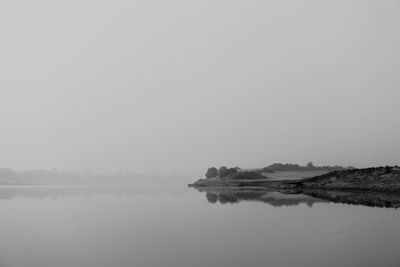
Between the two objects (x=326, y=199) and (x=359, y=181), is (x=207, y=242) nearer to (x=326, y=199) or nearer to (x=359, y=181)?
(x=326, y=199)

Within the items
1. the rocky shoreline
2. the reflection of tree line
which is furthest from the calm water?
the rocky shoreline

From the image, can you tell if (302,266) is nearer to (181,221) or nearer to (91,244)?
(91,244)

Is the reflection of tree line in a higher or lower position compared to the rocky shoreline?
lower

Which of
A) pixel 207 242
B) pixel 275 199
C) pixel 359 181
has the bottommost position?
pixel 275 199

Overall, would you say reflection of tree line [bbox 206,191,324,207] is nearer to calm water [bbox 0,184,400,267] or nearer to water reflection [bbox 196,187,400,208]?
water reflection [bbox 196,187,400,208]

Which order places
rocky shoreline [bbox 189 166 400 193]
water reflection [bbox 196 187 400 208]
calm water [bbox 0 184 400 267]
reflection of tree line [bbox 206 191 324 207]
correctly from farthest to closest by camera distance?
rocky shoreline [bbox 189 166 400 193] < reflection of tree line [bbox 206 191 324 207] < water reflection [bbox 196 187 400 208] < calm water [bbox 0 184 400 267]

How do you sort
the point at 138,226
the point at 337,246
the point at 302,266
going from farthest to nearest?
the point at 138,226
the point at 337,246
the point at 302,266

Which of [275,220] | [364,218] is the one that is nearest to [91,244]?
[275,220]

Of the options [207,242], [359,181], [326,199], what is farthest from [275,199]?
[207,242]

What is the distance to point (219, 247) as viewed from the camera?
65.5 ft

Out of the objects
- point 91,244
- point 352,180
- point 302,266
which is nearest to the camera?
point 302,266

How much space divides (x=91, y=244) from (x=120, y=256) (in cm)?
416

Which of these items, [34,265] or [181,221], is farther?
[181,221]

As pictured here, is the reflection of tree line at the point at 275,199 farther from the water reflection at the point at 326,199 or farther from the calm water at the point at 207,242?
the calm water at the point at 207,242
